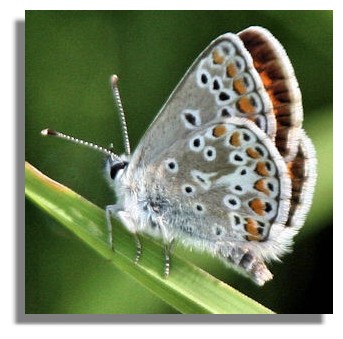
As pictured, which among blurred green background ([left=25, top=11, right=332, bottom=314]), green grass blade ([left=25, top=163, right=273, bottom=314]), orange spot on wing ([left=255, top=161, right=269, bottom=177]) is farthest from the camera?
blurred green background ([left=25, top=11, right=332, bottom=314])

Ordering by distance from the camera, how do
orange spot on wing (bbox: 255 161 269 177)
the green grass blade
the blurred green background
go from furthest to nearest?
the blurred green background → the green grass blade → orange spot on wing (bbox: 255 161 269 177)

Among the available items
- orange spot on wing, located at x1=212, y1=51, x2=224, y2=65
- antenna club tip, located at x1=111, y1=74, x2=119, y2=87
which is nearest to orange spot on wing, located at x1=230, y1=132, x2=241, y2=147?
orange spot on wing, located at x1=212, y1=51, x2=224, y2=65

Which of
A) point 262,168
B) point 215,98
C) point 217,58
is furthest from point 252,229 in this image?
point 217,58

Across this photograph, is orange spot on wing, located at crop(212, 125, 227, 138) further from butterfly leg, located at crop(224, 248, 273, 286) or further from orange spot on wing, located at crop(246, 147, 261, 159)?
butterfly leg, located at crop(224, 248, 273, 286)

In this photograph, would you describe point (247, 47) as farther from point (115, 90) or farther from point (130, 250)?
point (130, 250)

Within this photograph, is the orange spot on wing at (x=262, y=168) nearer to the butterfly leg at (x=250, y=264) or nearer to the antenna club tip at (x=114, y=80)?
the butterfly leg at (x=250, y=264)

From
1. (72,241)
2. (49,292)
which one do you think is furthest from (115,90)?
(49,292)
